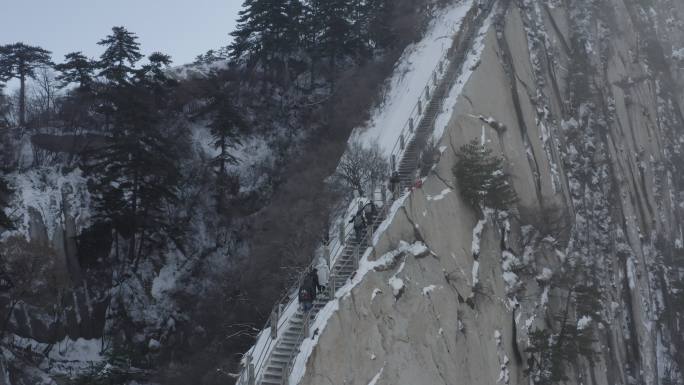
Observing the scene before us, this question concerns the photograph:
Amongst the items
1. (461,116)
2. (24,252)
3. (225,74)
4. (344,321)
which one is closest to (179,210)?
(24,252)

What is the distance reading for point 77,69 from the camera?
32500 mm

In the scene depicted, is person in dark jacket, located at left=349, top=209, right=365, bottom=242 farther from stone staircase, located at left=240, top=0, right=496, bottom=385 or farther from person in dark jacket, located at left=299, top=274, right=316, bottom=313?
person in dark jacket, located at left=299, top=274, right=316, bottom=313

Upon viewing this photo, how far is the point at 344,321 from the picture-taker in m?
15.0

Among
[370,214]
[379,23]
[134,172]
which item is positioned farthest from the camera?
[379,23]

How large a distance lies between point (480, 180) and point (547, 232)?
5446mm

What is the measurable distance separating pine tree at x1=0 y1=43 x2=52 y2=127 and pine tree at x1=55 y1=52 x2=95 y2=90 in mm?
3892

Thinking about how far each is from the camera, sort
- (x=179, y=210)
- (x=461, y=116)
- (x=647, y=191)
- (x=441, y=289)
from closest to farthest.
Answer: (x=441, y=289) → (x=461, y=116) → (x=179, y=210) → (x=647, y=191)

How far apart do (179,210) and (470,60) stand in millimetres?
17678

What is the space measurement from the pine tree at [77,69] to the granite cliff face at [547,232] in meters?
Answer: 21.2

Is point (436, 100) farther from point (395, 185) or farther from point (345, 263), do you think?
point (345, 263)

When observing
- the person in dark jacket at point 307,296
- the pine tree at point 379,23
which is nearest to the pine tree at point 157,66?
the pine tree at point 379,23

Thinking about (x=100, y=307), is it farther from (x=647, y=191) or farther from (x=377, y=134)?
(x=647, y=191)

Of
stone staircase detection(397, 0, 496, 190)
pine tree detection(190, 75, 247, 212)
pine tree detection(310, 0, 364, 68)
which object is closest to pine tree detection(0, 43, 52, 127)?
pine tree detection(190, 75, 247, 212)

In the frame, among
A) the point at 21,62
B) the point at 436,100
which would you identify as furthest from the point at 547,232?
the point at 21,62
